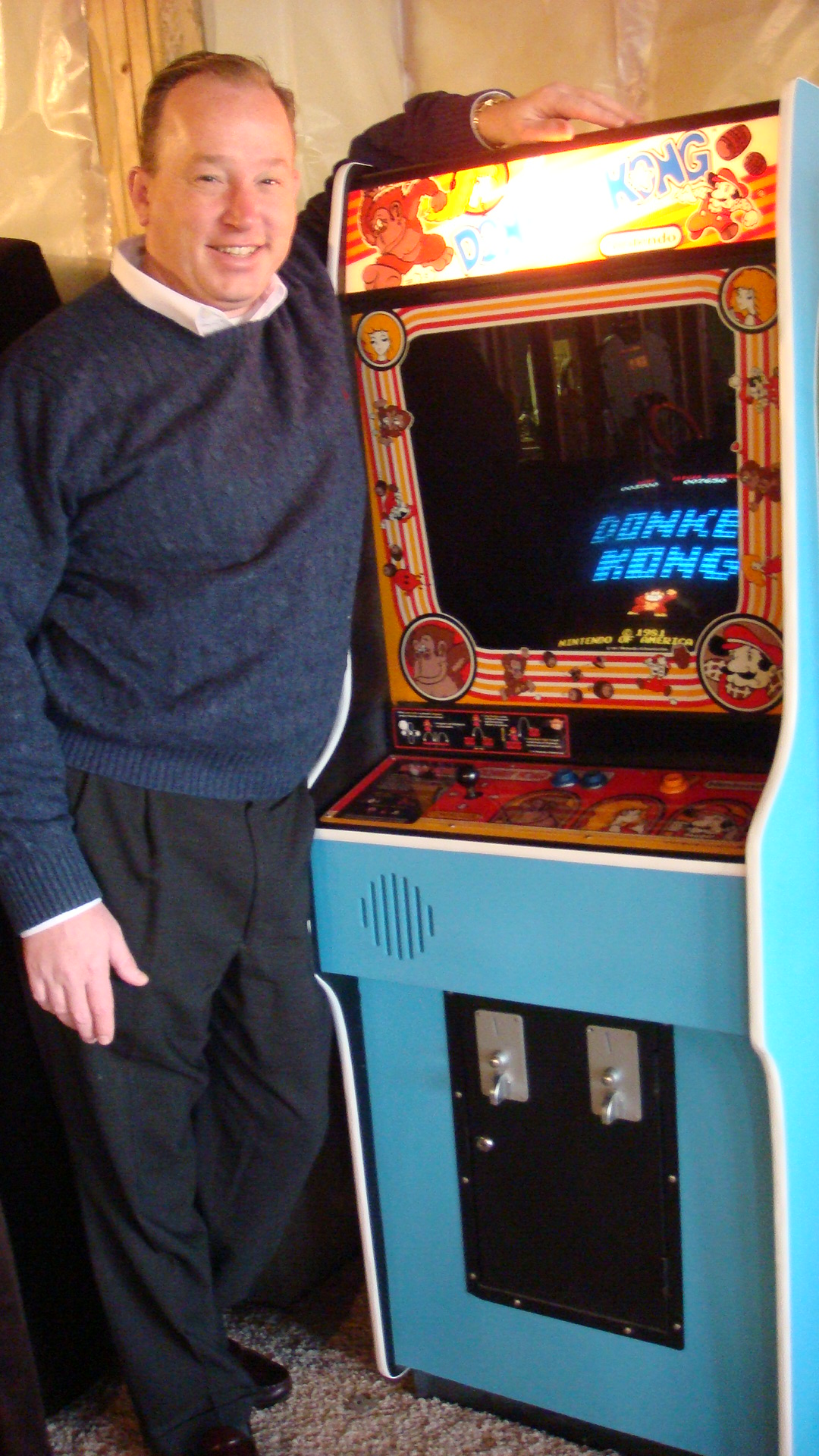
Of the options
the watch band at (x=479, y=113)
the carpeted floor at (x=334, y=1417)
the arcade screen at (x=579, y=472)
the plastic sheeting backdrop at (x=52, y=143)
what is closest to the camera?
the arcade screen at (x=579, y=472)

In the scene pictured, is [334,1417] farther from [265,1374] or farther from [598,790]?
[598,790]

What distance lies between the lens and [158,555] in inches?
59.7

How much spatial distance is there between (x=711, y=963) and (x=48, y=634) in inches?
35.0

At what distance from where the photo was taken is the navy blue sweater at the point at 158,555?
1.47m

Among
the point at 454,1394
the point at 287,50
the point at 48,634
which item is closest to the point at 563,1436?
the point at 454,1394

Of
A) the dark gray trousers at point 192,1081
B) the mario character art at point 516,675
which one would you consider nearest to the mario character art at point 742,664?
the mario character art at point 516,675

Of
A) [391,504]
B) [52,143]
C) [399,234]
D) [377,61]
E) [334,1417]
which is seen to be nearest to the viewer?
[399,234]

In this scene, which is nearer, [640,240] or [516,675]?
[640,240]

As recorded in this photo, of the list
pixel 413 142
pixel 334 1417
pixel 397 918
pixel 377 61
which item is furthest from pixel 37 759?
pixel 377 61

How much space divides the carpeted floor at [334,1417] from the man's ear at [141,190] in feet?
5.59

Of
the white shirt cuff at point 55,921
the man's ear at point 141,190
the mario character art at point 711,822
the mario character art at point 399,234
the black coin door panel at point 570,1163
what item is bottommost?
the black coin door panel at point 570,1163

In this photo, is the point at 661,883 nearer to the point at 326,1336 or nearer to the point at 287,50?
the point at 326,1336

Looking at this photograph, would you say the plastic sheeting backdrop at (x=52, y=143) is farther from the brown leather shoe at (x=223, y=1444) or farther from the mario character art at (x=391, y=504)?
the brown leather shoe at (x=223, y=1444)

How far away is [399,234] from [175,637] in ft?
1.95
